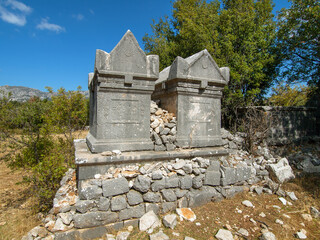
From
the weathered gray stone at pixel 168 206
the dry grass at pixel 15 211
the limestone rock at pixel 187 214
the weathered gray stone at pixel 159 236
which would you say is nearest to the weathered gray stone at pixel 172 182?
the weathered gray stone at pixel 168 206

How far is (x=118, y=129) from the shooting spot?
9.96 ft

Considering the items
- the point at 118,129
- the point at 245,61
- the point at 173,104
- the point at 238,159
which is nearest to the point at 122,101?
the point at 118,129

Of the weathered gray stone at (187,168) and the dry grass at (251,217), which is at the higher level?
the weathered gray stone at (187,168)

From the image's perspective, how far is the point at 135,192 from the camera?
9.04 feet

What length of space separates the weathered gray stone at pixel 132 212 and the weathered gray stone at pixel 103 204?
214 millimetres

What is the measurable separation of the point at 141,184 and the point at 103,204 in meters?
0.56

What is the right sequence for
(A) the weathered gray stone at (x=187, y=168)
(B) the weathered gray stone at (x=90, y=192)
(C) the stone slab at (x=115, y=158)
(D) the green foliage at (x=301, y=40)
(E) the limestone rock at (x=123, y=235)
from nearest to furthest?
(E) the limestone rock at (x=123, y=235) < (B) the weathered gray stone at (x=90, y=192) < (C) the stone slab at (x=115, y=158) < (A) the weathered gray stone at (x=187, y=168) < (D) the green foliage at (x=301, y=40)

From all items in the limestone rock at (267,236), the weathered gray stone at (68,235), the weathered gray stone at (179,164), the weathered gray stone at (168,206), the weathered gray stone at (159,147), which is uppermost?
the weathered gray stone at (159,147)

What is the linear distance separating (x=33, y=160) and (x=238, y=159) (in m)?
4.37

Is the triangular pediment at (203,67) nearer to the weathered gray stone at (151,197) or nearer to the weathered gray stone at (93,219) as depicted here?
the weathered gray stone at (151,197)

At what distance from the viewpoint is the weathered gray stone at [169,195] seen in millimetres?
2881

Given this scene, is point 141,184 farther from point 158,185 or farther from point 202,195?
point 202,195

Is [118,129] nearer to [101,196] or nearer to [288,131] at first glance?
[101,196]

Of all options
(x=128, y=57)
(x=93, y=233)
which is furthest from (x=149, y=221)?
(x=128, y=57)
